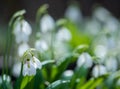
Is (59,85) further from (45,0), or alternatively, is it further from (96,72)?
(45,0)

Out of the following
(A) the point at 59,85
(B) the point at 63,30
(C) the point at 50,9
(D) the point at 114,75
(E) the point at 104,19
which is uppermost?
(C) the point at 50,9

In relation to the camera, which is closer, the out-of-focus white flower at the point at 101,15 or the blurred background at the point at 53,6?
the out-of-focus white flower at the point at 101,15

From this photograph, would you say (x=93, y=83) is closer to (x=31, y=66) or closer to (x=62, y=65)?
(x=62, y=65)

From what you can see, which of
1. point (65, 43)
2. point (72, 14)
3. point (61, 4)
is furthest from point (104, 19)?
point (61, 4)

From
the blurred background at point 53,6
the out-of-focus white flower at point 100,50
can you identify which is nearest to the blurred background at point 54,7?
the blurred background at point 53,6

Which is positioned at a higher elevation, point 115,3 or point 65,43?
point 115,3

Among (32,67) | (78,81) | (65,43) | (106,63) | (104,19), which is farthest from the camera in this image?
(104,19)

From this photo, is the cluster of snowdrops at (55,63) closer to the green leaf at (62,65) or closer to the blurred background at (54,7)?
the green leaf at (62,65)

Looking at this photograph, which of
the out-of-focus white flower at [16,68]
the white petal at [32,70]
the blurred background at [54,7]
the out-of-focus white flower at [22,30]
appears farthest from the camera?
the blurred background at [54,7]

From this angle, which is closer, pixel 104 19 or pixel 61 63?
pixel 61 63

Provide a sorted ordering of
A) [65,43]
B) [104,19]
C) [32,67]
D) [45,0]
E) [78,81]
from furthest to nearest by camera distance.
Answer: [45,0] → [104,19] → [65,43] → [78,81] → [32,67]
